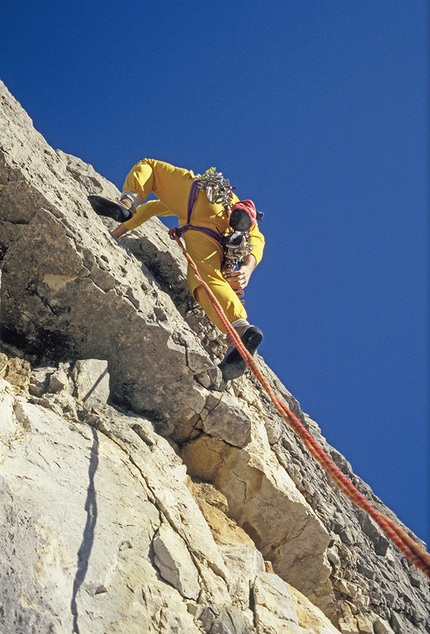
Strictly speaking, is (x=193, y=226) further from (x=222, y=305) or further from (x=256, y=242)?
(x=222, y=305)

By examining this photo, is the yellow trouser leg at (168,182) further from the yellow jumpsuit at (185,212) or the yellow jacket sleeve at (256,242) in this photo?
the yellow jacket sleeve at (256,242)

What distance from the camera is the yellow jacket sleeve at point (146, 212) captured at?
6.46 meters

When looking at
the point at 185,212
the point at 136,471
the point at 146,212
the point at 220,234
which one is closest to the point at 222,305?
the point at 220,234

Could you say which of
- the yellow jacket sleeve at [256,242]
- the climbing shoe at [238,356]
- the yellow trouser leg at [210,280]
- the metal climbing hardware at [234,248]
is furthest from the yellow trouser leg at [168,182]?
the climbing shoe at [238,356]

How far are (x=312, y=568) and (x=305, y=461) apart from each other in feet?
4.18

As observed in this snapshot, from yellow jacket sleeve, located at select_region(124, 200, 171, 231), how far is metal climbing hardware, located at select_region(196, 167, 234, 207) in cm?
50

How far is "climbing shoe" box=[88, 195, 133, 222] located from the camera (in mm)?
5871

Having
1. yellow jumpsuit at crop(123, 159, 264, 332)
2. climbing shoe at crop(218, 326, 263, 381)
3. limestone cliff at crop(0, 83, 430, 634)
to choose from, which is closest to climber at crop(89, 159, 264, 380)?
yellow jumpsuit at crop(123, 159, 264, 332)

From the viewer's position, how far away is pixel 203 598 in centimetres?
359

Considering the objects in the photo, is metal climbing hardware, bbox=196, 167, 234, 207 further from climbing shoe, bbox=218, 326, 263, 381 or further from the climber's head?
climbing shoe, bbox=218, 326, 263, 381

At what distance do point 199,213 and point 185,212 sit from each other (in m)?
0.17

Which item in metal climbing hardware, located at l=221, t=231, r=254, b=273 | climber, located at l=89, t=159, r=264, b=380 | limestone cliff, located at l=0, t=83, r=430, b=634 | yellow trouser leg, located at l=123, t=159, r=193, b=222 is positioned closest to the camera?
limestone cliff, located at l=0, t=83, r=430, b=634

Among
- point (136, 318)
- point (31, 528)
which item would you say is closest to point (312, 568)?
point (136, 318)

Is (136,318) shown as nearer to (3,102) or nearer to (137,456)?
(137,456)
